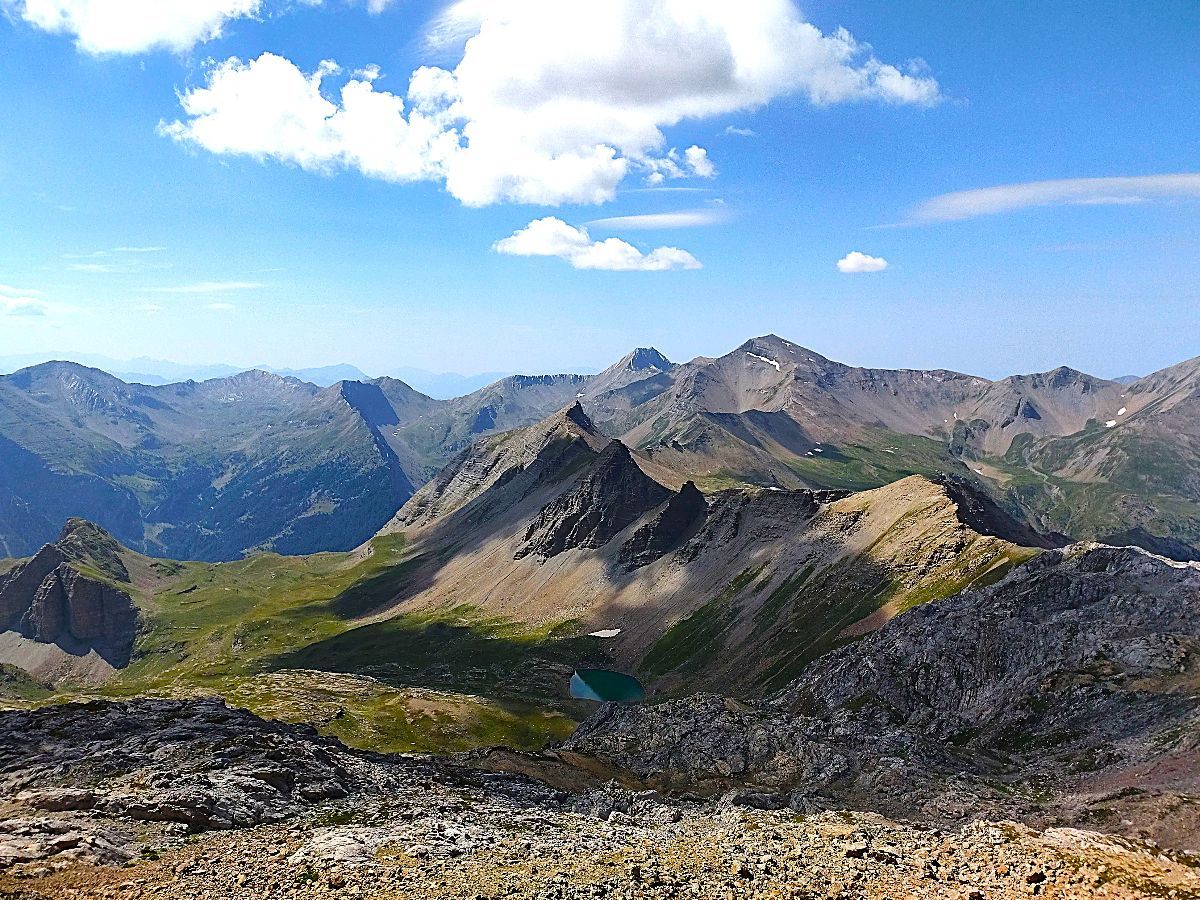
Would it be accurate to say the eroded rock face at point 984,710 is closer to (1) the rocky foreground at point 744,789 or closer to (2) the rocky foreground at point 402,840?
(1) the rocky foreground at point 744,789

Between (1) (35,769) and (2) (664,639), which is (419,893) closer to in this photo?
(1) (35,769)

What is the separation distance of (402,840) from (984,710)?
3038 inches

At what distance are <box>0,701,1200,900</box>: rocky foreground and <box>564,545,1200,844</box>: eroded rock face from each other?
61.9 ft

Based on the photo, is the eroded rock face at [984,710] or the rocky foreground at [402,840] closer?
the rocky foreground at [402,840]

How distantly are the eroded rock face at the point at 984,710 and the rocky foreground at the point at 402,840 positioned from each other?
61.9 feet

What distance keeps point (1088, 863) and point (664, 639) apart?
164641mm

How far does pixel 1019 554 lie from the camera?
132875 millimetres

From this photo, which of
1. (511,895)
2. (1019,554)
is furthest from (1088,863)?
(1019,554)

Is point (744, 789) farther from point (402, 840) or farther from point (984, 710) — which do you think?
point (402, 840)

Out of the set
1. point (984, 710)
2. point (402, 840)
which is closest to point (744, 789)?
point (984, 710)

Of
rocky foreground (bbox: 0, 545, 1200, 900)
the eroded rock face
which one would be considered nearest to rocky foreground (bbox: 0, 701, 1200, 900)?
rocky foreground (bbox: 0, 545, 1200, 900)

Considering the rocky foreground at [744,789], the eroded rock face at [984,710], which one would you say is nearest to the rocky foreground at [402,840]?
the rocky foreground at [744,789]

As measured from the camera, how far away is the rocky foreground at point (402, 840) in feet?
119

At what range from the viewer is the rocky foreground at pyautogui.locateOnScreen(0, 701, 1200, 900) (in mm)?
36406
